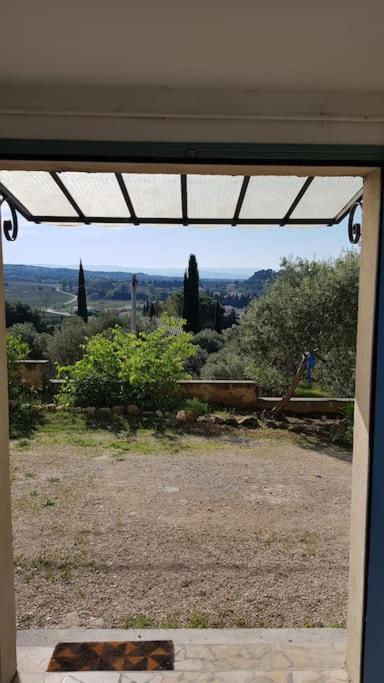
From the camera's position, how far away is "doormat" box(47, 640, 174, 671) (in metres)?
2.63

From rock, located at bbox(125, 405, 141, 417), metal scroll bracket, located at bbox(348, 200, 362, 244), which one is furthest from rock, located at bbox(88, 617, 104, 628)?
rock, located at bbox(125, 405, 141, 417)

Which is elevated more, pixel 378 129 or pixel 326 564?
pixel 378 129

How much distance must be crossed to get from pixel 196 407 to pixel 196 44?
7.28m

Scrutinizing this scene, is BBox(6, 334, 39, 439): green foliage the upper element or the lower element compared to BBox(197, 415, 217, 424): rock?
upper

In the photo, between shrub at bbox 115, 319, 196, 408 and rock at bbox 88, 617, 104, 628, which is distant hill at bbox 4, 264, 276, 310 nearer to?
shrub at bbox 115, 319, 196, 408

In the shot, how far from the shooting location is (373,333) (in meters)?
2.09

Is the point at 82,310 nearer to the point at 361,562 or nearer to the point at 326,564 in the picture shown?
the point at 326,564

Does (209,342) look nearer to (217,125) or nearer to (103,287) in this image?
(103,287)

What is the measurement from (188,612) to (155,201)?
260 cm

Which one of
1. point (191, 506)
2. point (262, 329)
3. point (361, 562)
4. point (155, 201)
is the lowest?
point (191, 506)

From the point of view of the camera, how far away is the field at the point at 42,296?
1816 cm

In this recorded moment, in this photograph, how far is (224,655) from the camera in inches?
107

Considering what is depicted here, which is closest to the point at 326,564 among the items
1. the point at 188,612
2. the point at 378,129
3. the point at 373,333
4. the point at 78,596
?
the point at 188,612

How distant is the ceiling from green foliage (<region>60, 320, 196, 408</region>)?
7092 millimetres
